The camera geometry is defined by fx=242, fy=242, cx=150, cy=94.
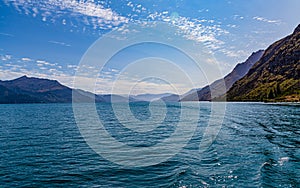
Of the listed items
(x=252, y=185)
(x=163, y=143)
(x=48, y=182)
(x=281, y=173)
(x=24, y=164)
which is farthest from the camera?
(x=163, y=143)

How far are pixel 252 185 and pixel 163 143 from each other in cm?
2123

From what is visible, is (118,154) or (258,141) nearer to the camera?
(118,154)

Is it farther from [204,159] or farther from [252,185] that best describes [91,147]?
[252,185]

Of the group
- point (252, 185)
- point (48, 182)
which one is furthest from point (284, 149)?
point (48, 182)

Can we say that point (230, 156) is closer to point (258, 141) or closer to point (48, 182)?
point (258, 141)

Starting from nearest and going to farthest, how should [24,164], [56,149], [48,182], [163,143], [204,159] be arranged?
[48,182] → [24,164] → [204,159] → [56,149] → [163,143]

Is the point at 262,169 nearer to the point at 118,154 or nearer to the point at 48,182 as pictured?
the point at 118,154

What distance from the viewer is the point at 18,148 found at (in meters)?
35.0

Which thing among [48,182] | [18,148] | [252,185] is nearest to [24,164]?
[48,182]

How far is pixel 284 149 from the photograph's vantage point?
32938 mm

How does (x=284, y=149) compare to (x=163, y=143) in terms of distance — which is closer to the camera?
(x=284, y=149)

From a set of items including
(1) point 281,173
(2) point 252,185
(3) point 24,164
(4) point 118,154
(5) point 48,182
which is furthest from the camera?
(4) point 118,154

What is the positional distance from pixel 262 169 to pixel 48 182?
19.9 m

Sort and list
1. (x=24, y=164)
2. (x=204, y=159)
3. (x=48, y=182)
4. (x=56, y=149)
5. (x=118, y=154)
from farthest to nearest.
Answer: (x=56, y=149), (x=118, y=154), (x=204, y=159), (x=24, y=164), (x=48, y=182)
